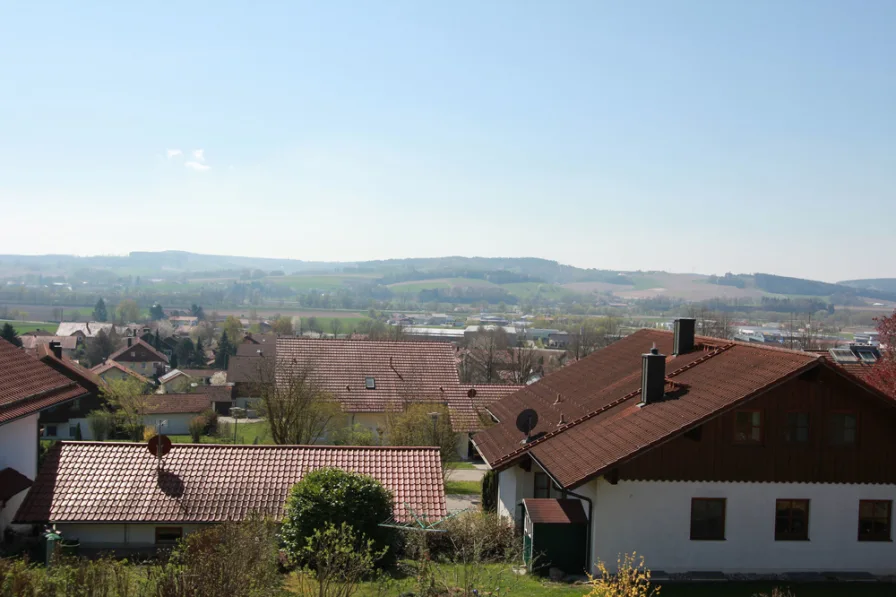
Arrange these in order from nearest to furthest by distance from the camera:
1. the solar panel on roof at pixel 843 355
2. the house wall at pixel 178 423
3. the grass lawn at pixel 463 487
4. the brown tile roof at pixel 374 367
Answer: the grass lawn at pixel 463 487 < the brown tile roof at pixel 374 367 < the solar panel on roof at pixel 843 355 < the house wall at pixel 178 423

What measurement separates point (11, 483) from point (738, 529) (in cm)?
1608

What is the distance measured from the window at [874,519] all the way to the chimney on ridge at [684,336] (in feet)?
24.1

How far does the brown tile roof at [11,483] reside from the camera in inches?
711

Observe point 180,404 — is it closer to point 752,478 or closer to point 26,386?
point 26,386

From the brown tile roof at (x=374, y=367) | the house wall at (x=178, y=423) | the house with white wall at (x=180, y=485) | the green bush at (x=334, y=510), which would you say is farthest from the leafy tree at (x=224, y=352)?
the green bush at (x=334, y=510)

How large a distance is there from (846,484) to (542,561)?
6.74 m

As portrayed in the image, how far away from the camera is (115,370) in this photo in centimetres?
8850

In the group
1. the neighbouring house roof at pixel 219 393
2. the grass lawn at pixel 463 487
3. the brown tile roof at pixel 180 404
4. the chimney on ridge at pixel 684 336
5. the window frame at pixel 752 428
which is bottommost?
the neighbouring house roof at pixel 219 393

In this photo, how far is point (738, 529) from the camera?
56.4ft

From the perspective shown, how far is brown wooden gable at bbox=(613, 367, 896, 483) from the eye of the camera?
17125 millimetres

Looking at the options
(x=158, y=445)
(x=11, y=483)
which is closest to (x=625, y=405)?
(x=158, y=445)

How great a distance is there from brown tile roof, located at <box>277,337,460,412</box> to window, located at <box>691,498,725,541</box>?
20959mm

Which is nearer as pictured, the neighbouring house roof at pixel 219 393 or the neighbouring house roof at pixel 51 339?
the neighbouring house roof at pixel 219 393

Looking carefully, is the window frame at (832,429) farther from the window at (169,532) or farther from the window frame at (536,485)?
the window at (169,532)
